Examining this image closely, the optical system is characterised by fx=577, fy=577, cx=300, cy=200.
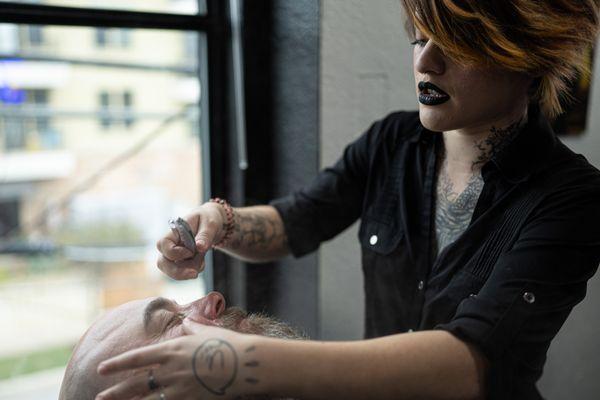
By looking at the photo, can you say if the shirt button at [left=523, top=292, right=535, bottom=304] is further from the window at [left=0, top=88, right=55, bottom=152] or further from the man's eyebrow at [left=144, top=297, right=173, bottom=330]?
the window at [left=0, top=88, right=55, bottom=152]

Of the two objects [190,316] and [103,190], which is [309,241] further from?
[103,190]

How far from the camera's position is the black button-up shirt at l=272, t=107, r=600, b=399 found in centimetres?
79

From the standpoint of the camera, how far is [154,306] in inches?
38.3

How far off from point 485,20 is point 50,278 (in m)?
1.25

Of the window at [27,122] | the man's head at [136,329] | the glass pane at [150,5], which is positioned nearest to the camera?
the man's head at [136,329]

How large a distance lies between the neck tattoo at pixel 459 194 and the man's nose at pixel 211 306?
0.41m

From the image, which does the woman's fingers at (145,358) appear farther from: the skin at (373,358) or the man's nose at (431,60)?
the man's nose at (431,60)

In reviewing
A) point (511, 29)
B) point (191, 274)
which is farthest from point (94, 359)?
point (511, 29)

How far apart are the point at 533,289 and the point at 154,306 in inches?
23.5

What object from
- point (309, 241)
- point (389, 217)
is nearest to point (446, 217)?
point (389, 217)

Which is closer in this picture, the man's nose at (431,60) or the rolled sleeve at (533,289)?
the rolled sleeve at (533,289)

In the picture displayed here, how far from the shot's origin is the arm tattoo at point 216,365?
0.70 m

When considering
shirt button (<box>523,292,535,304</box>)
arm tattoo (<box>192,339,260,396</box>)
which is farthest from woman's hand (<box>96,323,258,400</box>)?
shirt button (<box>523,292,535,304</box>)

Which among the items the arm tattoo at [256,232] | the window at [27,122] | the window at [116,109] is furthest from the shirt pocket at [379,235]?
the window at [27,122]
